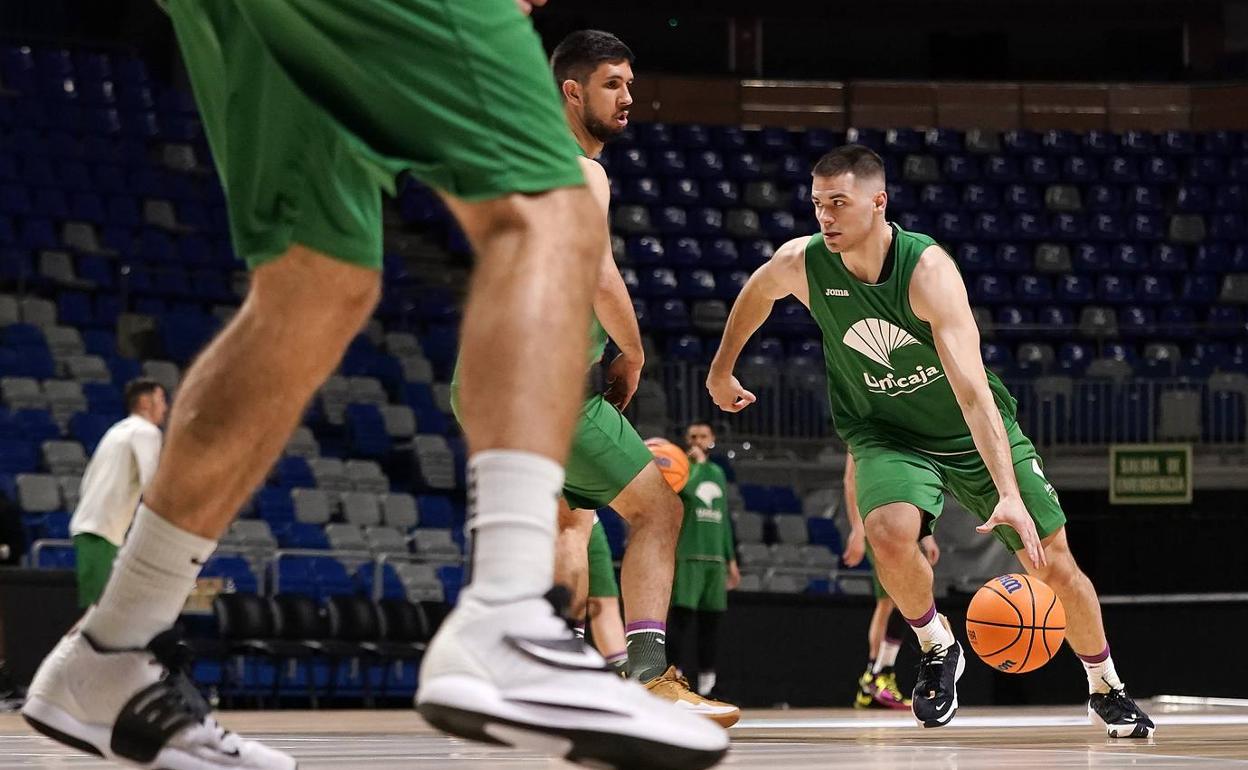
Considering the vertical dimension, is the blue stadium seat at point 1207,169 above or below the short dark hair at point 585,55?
above

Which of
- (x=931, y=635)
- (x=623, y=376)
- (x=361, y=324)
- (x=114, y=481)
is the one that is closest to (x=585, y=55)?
(x=623, y=376)

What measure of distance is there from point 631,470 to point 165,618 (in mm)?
2678

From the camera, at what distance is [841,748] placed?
14.7 feet

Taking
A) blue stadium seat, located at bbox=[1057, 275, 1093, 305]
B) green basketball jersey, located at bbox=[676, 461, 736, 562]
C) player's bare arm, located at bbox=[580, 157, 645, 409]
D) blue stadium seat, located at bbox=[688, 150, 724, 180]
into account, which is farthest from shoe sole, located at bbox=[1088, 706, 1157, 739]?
blue stadium seat, located at bbox=[688, 150, 724, 180]

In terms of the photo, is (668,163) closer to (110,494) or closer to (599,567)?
(110,494)

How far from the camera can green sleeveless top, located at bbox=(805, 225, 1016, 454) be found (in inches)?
239

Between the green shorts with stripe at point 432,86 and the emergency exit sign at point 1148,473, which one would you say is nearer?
the green shorts with stripe at point 432,86

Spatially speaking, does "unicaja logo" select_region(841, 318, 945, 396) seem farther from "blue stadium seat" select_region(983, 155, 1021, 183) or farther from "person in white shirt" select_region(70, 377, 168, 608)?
"blue stadium seat" select_region(983, 155, 1021, 183)

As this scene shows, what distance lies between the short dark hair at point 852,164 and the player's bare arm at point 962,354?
1.18 feet

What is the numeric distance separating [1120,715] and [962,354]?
4.15ft

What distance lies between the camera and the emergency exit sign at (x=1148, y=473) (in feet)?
51.2

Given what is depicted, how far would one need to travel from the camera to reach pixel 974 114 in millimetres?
22812

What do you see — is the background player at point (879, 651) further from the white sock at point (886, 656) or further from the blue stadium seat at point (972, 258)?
the blue stadium seat at point (972, 258)


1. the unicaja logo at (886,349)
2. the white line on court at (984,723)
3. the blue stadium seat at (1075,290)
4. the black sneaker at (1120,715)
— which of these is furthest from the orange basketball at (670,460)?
the blue stadium seat at (1075,290)
